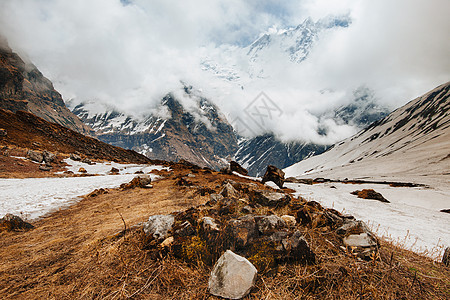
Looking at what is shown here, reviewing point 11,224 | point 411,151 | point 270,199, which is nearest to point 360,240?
point 270,199

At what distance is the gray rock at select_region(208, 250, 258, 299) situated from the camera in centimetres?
263

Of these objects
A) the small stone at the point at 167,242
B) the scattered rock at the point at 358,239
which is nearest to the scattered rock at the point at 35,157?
the small stone at the point at 167,242

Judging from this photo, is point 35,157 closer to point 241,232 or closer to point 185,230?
point 185,230

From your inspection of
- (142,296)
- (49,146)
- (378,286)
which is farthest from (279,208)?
(49,146)

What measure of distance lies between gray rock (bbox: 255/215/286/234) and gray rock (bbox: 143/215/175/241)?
195 cm

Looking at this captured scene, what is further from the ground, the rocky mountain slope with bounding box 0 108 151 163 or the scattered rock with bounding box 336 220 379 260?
the rocky mountain slope with bounding box 0 108 151 163

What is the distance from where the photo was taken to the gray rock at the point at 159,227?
3903 mm

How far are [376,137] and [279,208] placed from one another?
14755cm

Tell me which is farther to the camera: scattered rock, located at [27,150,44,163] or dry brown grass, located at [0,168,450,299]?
scattered rock, located at [27,150,44,163]

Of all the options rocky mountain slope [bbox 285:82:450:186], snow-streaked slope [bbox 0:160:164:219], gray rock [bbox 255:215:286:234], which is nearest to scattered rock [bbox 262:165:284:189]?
snow-streaked slope [bbox 0:160:164:219]

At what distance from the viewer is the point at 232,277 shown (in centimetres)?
277

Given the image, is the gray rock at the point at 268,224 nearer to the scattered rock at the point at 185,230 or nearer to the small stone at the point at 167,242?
the scattered rock at the point at 185,230

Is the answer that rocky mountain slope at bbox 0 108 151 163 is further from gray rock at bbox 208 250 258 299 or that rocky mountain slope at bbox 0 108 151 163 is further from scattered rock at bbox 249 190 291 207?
gray rock at bbox 208 250 258 299

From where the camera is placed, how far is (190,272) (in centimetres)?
309
